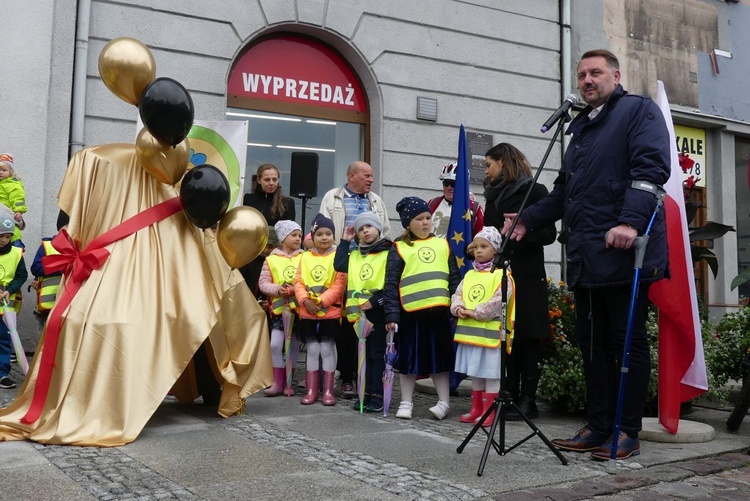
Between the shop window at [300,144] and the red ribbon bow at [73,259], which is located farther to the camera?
the shop window at [300,144]

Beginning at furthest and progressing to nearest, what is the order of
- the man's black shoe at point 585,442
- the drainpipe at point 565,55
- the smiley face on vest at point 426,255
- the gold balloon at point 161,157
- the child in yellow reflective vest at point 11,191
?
the drainpipe at point 565,55
the child in yellow reflective vest at point 11,191
the smiley face on vest at point 426,255
the gold balloon at point 161,157
the man's black shoe at point 585,442

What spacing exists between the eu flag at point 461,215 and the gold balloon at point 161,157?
2.16 m

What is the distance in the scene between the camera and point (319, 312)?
5.88 meters

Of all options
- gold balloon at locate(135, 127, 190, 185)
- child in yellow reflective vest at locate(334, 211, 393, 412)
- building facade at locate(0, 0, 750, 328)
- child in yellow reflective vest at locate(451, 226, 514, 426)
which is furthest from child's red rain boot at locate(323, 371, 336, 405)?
building facade at locate(0, 0, 750, 328)

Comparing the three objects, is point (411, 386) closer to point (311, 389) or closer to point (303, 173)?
point (311, 389)

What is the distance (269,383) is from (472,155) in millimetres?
6396

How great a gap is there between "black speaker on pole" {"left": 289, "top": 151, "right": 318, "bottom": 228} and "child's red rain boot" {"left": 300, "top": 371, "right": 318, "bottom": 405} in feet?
9.16

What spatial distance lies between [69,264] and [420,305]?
7.24 ft

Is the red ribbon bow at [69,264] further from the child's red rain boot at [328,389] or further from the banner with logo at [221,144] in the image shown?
the child's red rain boot at [328,389]

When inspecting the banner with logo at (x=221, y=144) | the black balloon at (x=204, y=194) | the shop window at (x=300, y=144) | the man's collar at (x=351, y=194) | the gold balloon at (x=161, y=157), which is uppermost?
the shop window at (x=300, y=144)

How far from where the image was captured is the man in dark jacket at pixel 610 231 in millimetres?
3957

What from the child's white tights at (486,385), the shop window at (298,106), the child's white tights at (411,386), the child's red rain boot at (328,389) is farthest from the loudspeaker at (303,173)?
the child's white tights at (486,385)

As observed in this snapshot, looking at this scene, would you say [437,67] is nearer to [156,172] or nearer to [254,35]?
[254,35]

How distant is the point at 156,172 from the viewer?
4.79 m
